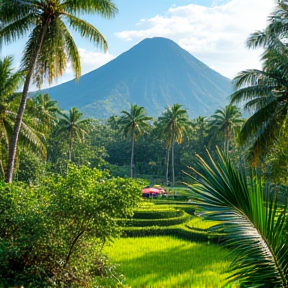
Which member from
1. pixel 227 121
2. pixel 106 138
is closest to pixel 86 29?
pixel 227 121

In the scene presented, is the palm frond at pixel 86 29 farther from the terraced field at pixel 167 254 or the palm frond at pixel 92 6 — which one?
the terraced field at pixel 167 254

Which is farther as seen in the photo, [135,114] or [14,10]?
[135,114]

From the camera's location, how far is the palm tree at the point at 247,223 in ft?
8.97

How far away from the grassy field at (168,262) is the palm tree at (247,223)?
478 centimetres

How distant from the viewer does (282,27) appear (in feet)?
44.9

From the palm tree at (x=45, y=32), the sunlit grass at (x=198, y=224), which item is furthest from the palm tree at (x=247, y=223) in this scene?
the sunlit grass at (x=198, y=224)

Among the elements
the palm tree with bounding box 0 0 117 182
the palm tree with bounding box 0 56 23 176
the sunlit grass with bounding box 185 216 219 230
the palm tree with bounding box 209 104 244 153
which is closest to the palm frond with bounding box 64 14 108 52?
the palm tree with bounding box 0 0 117 182

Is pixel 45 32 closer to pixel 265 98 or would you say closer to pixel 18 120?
pixel 18 120

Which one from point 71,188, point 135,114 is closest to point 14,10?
point 71,188

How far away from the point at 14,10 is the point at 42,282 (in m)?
8.80

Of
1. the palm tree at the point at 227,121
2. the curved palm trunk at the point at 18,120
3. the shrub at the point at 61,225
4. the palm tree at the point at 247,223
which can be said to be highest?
the palm tree at the point at 227,121

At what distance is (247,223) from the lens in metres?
2.79

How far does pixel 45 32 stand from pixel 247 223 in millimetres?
11082

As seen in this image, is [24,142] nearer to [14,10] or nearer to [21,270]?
[14,10]
